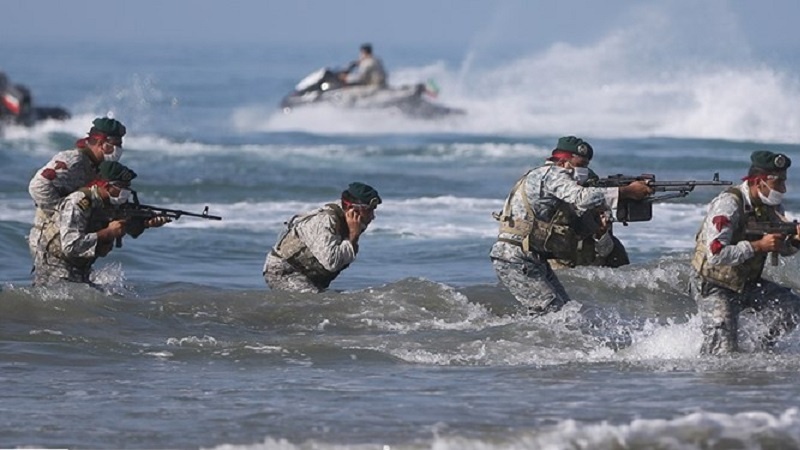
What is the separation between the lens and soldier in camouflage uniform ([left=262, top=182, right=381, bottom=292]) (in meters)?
13.2

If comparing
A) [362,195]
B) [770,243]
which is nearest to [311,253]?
[362,195]

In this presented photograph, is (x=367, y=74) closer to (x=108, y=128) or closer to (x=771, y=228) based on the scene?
(x=108, y=128)

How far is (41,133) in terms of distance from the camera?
119 ft

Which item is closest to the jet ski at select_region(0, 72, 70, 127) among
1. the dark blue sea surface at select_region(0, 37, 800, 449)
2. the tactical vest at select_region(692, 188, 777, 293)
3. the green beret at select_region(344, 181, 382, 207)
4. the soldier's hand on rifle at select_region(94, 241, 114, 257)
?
the dark blue sea surface at select_region(0, 37, 800, 449)

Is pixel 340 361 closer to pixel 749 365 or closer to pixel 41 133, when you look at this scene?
pixel 749 365

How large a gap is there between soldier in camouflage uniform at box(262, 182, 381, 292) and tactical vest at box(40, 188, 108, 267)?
1.27 meters

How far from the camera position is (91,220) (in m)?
13.5

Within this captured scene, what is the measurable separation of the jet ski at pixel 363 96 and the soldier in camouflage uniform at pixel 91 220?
26.3 metres

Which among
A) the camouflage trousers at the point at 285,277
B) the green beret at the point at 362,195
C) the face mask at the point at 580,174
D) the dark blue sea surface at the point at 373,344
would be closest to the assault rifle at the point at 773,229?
the dark blue sea surface at the point at 373,344

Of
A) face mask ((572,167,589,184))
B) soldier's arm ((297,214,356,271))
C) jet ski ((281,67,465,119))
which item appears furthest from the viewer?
jet ski ((281,67,465,119))

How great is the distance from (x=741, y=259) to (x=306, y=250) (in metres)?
3.72

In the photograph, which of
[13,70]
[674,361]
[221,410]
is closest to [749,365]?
[674,361]

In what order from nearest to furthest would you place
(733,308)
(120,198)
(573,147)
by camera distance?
1. (733,308)
2. (573,147)
3. (120,198)

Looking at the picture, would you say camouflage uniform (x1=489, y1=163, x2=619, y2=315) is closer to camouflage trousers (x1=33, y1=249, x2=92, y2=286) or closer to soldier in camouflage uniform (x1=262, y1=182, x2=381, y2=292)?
soldier in camouflage uniform (x1=262, y1=182, x2=381, y2=292)
